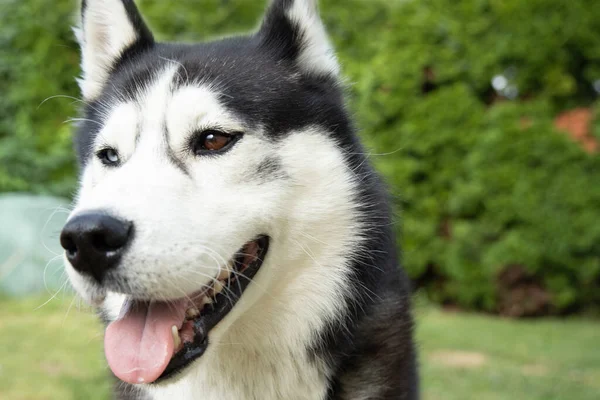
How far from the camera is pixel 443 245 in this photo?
8.27 metres

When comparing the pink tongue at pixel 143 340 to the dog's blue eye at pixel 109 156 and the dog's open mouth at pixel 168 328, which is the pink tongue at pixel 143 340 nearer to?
the dog's open mouth at pixel 168 328

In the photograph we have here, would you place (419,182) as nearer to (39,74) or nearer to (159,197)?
(39,74)

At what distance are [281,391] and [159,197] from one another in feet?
2.62

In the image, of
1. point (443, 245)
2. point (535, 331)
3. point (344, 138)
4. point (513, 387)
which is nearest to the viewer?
point (344, 138)

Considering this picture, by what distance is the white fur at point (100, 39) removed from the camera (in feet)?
8.34

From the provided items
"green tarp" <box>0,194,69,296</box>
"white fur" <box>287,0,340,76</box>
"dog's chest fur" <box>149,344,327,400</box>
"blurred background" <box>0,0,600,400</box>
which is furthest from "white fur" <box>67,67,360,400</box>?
"green tarp" <box>0,194,69,296</box>

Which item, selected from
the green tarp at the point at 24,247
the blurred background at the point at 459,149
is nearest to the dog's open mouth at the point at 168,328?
the blurred background at the point at 459,149

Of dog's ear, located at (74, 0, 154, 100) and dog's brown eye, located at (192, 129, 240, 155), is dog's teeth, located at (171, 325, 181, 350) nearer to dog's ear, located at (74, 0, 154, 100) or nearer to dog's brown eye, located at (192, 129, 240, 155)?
dog's brown eye, located at (192, 129, 240, 155)

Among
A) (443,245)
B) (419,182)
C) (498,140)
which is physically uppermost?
(498,140)

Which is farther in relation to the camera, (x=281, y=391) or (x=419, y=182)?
(x=419, y=182)

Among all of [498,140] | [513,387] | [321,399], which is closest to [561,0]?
[498,140]

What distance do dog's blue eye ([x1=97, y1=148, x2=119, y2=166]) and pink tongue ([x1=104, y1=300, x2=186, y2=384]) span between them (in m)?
0.53

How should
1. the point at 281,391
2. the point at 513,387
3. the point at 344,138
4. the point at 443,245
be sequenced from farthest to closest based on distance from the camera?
the point at 443,245
the point at 513,387
the point at 344,138
the point at 281,391

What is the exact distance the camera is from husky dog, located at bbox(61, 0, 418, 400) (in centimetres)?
185
